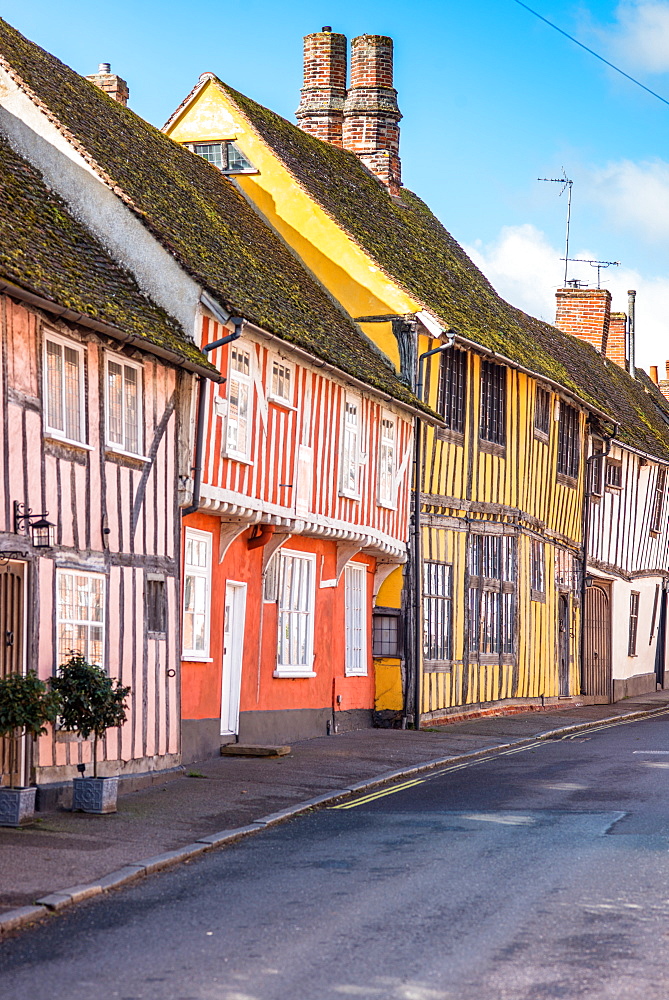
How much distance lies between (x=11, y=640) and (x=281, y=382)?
267 inches

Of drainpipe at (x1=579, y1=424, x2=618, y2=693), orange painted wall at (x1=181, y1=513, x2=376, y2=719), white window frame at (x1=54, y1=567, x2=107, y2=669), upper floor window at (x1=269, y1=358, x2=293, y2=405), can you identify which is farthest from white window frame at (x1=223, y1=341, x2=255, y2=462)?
drainpipe at (x1=579, y1=424, x2=618, y2=693)

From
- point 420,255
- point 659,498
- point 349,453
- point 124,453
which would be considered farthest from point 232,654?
point 659,498

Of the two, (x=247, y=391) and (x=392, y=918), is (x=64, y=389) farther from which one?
(x=392, y=918)

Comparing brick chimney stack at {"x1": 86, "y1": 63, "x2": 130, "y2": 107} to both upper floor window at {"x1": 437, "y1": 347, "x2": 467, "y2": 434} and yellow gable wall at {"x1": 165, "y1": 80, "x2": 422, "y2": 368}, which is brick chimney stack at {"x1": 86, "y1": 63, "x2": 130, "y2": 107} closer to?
yellow gable wall at {"x1": 165, "y1": 80, "x2": 422, "y2": 368}

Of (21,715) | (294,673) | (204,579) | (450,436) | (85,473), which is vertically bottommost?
(294,673)

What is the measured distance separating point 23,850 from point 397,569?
1307 cm

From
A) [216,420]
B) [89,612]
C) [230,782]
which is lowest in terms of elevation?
[230,782]

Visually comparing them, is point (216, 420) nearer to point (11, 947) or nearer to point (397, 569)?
point (397, 569)

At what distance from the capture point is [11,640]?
1233cm

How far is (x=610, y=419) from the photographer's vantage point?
2995 cm

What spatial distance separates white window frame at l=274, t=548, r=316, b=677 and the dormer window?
7123mm

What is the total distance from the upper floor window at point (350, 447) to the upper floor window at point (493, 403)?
197 inches

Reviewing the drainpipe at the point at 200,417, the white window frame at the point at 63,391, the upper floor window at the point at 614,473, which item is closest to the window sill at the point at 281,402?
the drainpipe at the point at 200,417

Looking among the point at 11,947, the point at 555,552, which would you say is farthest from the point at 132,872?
the point at 555,552
